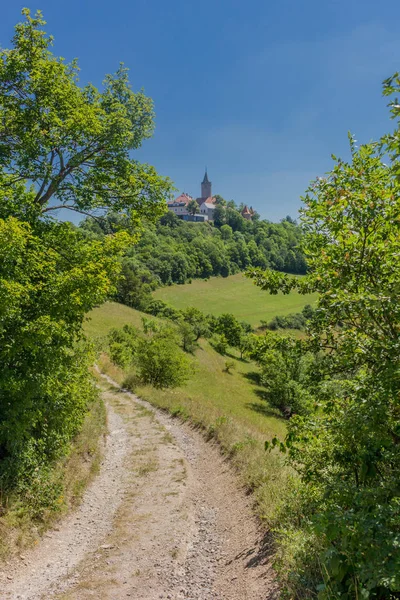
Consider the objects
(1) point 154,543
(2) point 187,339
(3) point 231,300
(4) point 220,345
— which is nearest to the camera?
(1) point 154,543

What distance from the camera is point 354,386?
4.63m

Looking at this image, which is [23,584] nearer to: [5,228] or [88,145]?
[5,228]

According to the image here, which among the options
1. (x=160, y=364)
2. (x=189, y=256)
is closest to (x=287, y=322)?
(x=189, y=256)

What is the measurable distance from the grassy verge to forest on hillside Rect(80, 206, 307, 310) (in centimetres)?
6001

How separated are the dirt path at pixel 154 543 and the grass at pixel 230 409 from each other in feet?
2.24

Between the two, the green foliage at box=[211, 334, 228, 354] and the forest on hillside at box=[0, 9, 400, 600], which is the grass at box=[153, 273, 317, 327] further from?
the forest on hillside at box=[0, 9, 400, 600]

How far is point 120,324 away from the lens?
2222 inches

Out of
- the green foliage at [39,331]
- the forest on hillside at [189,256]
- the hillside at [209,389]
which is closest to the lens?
the green foliage at [39,331]

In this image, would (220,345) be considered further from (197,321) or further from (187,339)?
(187,339)

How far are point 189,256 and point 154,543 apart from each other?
121 meters

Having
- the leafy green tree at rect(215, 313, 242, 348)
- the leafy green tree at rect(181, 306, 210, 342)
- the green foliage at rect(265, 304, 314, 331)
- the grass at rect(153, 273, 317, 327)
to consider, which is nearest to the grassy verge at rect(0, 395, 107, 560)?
the leafy green tree at rect(181, 306, 210, 342)

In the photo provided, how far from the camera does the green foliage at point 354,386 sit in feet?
11.7

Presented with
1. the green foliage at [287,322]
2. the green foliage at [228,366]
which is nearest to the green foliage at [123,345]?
the green foliage at [228,366]

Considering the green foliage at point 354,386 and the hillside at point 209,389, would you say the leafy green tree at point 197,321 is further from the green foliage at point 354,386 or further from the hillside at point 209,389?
the green foliage at point 354,386
